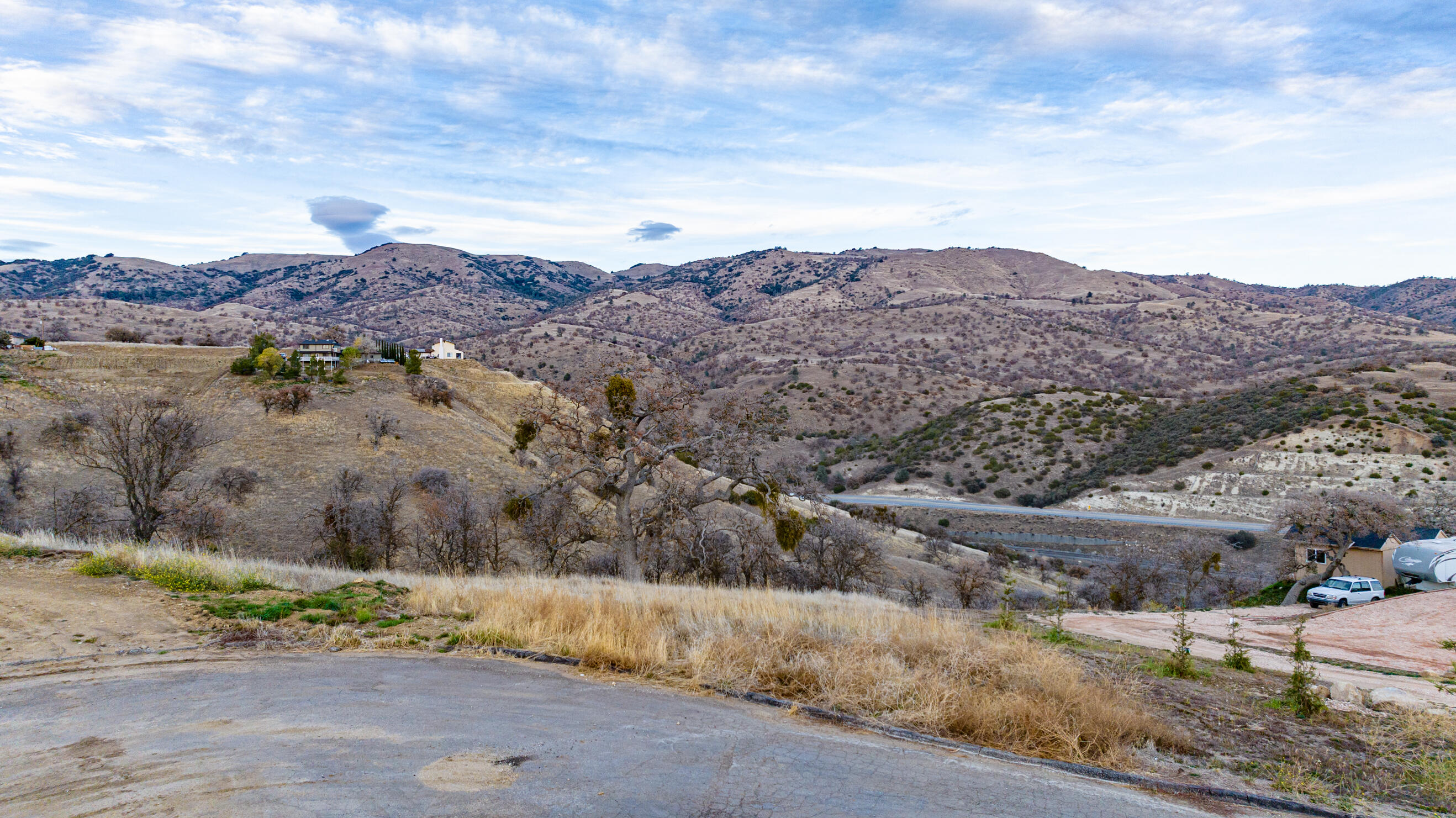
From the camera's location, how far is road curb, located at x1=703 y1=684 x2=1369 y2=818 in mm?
5039

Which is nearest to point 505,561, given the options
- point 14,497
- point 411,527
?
point 411,527

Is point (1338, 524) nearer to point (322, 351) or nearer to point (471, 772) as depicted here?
point (471, 772)

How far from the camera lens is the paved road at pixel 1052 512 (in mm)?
39688

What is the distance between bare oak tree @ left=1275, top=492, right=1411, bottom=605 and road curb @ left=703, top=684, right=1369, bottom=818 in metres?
27.2

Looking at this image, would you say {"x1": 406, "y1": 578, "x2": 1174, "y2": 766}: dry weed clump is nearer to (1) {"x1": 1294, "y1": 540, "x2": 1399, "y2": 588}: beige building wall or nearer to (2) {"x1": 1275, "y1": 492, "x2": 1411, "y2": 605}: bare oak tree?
(2) {"x1": 1275, "y1": 492, "x2": 1411, "y2": 605}: bare oak tree

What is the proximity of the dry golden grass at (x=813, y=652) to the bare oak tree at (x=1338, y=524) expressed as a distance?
24315 mm

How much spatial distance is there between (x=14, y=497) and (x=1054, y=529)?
48.6 meters

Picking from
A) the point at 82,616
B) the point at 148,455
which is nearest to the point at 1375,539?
the point at 82,616

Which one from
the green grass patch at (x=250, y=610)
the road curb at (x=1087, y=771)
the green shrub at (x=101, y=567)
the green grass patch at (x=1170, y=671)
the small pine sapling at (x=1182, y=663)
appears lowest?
the green grass patch at (x=1170, y=671)

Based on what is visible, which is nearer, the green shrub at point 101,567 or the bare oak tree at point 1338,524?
the green shrub at point 101,567

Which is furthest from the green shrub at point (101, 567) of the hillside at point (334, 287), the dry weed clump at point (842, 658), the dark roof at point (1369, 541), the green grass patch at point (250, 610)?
the hillside at point (334, 287)

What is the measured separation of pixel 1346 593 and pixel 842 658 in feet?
85.9

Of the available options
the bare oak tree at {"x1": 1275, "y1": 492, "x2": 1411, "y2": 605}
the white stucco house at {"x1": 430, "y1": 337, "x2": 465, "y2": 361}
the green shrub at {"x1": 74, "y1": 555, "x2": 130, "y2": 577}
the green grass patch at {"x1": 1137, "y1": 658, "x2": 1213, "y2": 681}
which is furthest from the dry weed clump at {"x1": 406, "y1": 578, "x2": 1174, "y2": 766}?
the white stucco house at {"x1": 430, "y1": 337, "x2": 465, "y2": 361}

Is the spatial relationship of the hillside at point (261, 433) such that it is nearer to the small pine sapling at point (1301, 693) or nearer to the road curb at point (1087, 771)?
the road curb at point (1087, 771)
